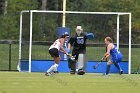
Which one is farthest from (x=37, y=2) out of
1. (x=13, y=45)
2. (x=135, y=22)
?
(x=13, y=45)

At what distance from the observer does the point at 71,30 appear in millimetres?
32375

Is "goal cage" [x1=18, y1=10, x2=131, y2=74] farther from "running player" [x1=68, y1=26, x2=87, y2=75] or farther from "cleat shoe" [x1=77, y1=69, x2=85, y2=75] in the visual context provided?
"cleat shoe" [x1=77, y1=69, x2=85, y2=75]

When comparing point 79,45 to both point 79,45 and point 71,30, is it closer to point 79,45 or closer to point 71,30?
point 79,45

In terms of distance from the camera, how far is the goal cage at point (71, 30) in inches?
1250

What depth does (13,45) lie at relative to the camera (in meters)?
41.0

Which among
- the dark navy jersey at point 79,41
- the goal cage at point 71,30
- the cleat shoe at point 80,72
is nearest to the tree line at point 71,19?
the goal cage at point 71,30

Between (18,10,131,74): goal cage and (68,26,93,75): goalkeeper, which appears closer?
(68,26,93,75): goalkeeper

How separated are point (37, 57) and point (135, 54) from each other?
11675 millimetres

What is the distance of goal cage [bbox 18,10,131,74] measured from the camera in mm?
31750

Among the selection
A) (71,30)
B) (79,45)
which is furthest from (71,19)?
(79,45)

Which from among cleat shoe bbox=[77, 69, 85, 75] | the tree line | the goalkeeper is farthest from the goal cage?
cleat shoe bbox=[77, 69, 85, 75]

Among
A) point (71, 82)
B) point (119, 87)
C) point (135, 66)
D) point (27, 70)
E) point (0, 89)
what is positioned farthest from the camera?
point (135, 66)

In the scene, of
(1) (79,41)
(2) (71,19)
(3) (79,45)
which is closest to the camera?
(1) (79,41)

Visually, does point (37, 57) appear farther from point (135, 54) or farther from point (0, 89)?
point (0, 89)
